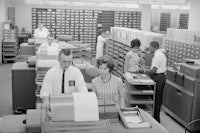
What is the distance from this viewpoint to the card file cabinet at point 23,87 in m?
5.79

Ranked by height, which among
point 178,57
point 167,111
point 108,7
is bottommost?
point 167,111

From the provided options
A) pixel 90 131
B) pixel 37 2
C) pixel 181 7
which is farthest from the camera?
pixel 181 7

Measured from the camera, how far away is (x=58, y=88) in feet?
10.8

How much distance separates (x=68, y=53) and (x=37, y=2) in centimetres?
1090

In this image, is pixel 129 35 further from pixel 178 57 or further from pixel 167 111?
pixel 167 111

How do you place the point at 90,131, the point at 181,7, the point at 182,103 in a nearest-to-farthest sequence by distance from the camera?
the point at 90,131
the point at 182,103
the point at 181,7

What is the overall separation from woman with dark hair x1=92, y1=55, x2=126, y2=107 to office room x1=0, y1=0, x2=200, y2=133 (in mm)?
11

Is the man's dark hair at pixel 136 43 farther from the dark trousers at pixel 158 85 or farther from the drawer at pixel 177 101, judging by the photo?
the drawer at pixel 177 101

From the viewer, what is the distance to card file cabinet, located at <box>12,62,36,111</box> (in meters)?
5.79

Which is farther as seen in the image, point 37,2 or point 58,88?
point 37,2

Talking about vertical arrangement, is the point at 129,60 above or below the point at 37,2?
below

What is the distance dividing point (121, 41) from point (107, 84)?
6129 mm

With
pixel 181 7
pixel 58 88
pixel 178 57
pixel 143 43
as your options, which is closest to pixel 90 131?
pixel 58 88

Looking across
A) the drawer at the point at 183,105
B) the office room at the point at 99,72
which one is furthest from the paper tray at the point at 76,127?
the drawer at the point at 183,105
